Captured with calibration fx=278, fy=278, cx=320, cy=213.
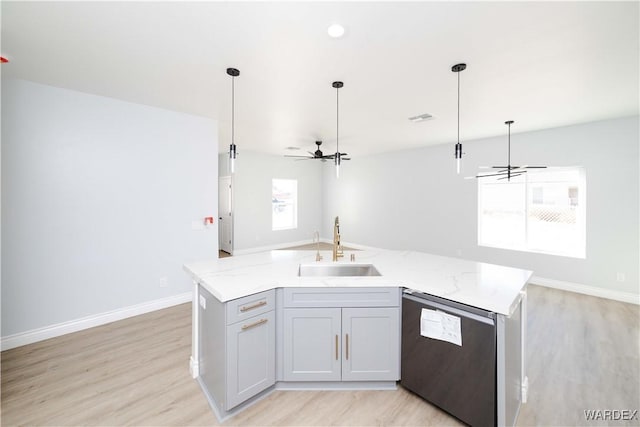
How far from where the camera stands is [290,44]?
2.15m

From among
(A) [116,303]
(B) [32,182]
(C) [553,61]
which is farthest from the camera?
(A) [116,303]

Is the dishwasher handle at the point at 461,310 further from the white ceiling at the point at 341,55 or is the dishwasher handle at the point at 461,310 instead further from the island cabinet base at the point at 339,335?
the white ceiling at the point at 341,55

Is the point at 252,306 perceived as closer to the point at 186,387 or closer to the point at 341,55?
the point at 186,387

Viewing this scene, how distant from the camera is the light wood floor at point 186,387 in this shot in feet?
6.09

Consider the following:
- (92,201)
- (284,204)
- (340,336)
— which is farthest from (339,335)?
(284,204)

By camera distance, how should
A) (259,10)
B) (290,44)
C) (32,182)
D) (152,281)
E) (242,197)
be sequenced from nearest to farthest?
(259,10) < (290,44) < (32,182) < (152,281) < (242,197)

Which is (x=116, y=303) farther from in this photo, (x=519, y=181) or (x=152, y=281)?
(x=519, y=181)

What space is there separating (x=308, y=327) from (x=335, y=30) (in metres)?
2.13

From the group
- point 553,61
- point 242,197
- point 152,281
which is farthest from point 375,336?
point 242,197

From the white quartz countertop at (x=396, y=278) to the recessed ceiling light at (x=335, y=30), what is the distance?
1.77 metres

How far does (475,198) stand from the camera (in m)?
5.56

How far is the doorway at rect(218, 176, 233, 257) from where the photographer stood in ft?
22.8

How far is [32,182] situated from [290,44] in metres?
2.90

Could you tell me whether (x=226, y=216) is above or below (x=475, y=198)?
below
